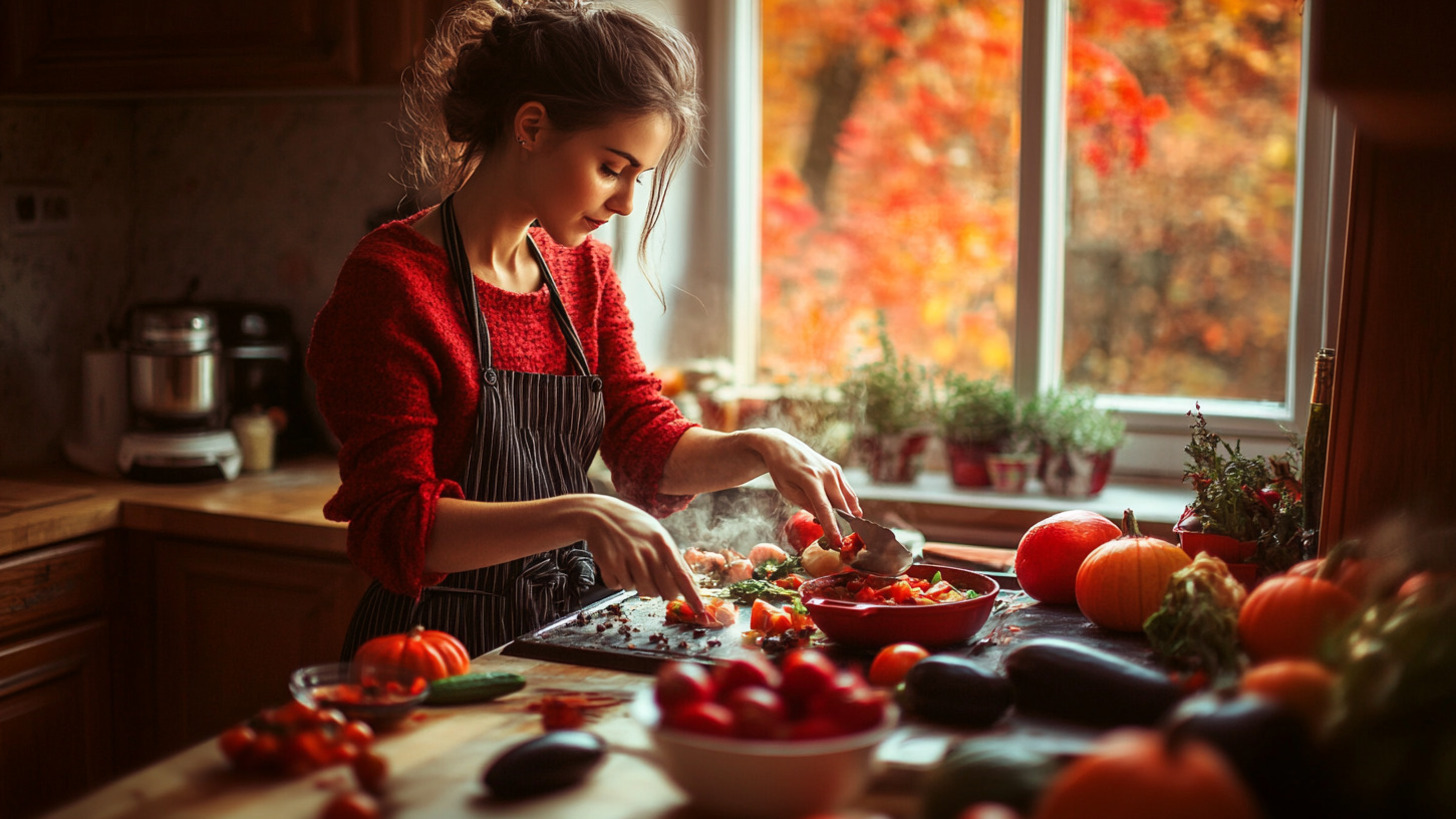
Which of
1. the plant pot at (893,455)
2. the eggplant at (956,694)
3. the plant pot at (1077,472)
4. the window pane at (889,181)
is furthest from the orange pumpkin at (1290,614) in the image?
the window pane at (889,181)

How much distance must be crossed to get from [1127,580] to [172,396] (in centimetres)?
193

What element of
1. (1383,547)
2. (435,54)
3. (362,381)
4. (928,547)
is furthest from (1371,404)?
(435,54)

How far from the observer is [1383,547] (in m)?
1.20

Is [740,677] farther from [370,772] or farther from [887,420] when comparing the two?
[887,420]

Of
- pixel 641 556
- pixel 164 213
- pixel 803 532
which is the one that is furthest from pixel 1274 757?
pixel 164 213

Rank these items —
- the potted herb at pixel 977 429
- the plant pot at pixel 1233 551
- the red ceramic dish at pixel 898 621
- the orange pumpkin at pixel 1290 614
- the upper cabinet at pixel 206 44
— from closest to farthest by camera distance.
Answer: the orange pumpkin at pixel 1290 614 < the red ceramic dish at pixel 898 621 < the plant pot at pixel 1233 551 < the upper cabinet at pixel 206 44 < the potted herb at pixel 977 429

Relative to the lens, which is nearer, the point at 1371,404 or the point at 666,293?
the point at 1371,404

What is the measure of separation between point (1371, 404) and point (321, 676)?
1.13 meters

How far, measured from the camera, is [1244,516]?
1.43 meters

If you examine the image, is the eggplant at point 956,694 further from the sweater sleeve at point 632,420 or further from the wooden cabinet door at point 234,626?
the wooden cabinet door at point 234,626

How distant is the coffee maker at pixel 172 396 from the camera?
235 cm

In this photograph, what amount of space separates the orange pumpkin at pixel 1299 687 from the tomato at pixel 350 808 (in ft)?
2.11

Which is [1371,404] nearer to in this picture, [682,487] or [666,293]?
[682,487]

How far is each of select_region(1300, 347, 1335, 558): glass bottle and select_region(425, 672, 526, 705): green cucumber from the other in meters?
0.95
